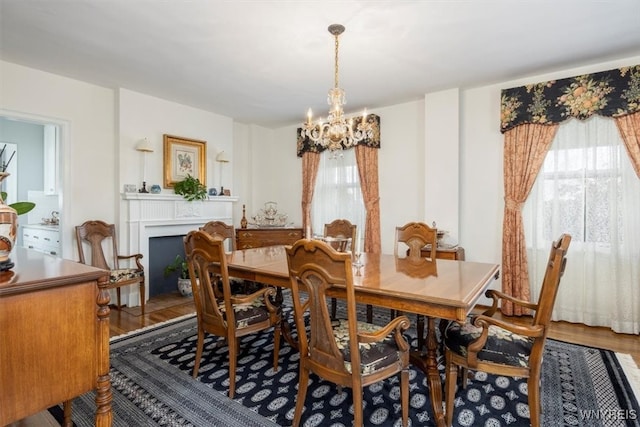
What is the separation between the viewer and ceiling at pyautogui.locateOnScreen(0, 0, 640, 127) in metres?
2.31

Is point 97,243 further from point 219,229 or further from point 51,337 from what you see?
point 51,337

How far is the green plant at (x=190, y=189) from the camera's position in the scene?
4.39 m

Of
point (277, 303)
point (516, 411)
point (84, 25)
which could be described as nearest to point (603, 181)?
point (516, 411)

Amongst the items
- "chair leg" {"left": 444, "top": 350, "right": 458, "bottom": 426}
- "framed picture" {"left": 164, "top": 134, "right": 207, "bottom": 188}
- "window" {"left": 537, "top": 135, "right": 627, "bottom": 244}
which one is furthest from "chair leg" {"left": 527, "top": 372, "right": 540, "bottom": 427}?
"framed picture" {"left": 164, "top": 134, "right": 207, "bottom": 188}

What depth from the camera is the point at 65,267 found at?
1496 millimetres

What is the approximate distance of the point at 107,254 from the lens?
13.0 feet

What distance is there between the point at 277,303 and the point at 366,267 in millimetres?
802

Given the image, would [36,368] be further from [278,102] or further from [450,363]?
[278,102]

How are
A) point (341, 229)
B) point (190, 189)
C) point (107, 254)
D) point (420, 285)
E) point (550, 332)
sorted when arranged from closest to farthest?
point (420, 285) → point (550, 332) → point (341, 229) → point (107, 254) → point (190, 189)

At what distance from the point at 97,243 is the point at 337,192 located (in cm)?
322

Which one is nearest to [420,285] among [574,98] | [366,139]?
[574,98]

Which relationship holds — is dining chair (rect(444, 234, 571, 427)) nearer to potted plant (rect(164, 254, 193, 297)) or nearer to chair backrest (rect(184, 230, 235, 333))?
chair backrest (rect(184, 230, 235, 333))

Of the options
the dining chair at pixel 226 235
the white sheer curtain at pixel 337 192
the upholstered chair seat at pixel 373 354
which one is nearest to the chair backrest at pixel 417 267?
the upholstered chair seat at pixel 373 354

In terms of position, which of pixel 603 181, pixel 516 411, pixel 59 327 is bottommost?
pixel 516 411
